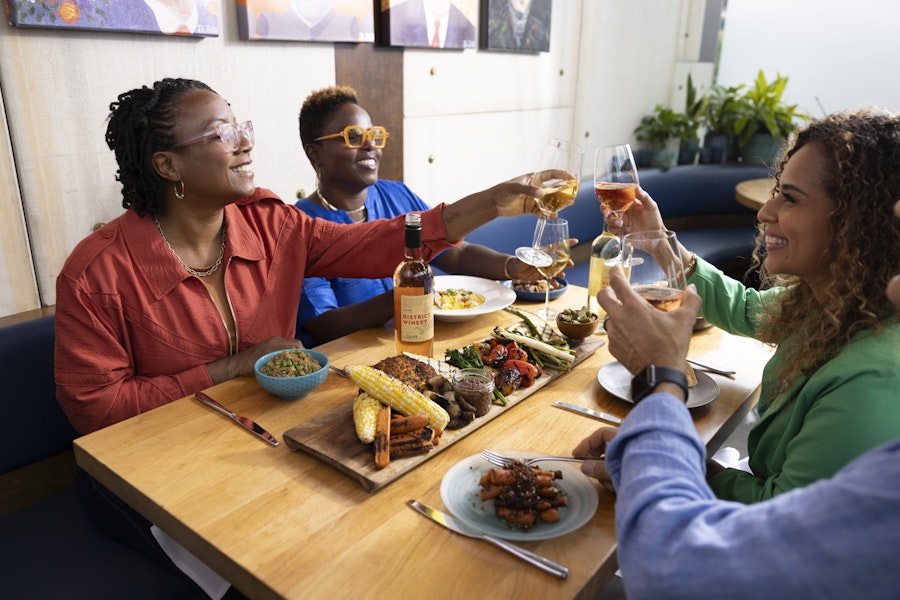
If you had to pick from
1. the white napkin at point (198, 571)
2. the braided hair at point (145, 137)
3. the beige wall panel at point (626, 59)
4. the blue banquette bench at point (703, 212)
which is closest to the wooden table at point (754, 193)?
the blue banquette bench at point (703, 212)

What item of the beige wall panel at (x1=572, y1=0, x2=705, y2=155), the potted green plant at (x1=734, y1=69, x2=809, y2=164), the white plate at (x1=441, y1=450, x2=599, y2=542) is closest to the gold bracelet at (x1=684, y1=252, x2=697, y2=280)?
the white plate at (x1=441, y1=450, x2=599, y2=542)

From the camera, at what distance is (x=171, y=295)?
1.96 meters

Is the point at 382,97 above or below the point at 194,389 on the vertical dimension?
above

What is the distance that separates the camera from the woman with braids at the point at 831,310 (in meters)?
1.18

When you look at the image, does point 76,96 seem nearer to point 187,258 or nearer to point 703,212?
point 187,258

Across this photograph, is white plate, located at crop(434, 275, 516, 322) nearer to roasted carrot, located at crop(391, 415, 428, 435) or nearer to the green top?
roasted carrot, located at crop(391, 415, 428, 435)

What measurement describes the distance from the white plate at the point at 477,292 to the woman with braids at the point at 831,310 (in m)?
0.91

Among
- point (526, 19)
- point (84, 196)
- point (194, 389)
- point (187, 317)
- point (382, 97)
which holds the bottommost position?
point (194, 389)

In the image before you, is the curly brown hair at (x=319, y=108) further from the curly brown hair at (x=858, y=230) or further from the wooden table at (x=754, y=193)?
the wooden table at (x=754, y=193)

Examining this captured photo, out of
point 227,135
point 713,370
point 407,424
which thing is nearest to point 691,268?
point 713,370

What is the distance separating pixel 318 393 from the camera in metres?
1.73

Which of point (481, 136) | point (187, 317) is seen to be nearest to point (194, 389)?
point (187, 317)

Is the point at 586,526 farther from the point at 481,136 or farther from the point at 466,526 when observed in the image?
the point at 481,136

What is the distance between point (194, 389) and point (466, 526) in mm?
1002
